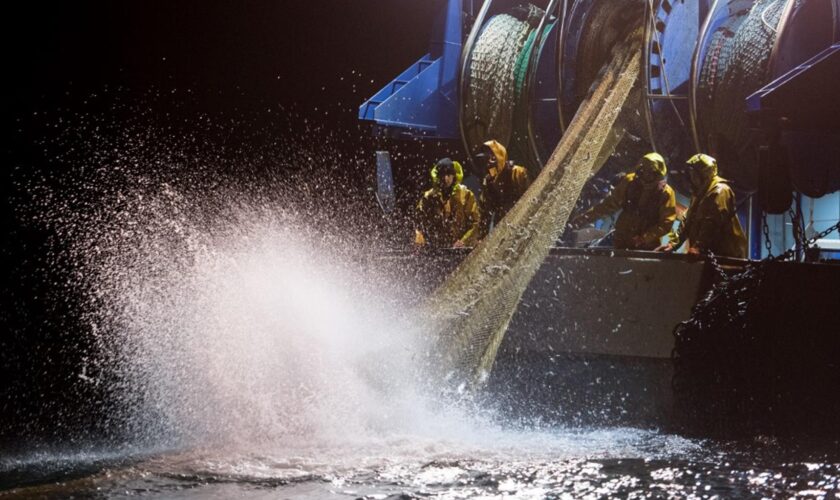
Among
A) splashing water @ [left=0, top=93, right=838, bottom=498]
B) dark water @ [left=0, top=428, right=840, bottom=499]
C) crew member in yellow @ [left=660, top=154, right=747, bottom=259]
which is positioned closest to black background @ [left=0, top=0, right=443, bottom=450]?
splashing water @ [left=0, top=93, right=838, bottom=498]

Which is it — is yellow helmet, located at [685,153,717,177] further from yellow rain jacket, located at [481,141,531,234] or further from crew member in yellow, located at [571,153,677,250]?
yellow rain jacket, located at [481,141,531,234]

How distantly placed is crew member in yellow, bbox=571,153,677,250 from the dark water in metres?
2.73

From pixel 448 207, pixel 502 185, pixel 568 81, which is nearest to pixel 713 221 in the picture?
pixel 502 185

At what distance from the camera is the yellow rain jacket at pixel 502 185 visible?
29.0 ft

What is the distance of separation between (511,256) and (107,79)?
4135mm

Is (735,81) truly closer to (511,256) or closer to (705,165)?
(705,165)

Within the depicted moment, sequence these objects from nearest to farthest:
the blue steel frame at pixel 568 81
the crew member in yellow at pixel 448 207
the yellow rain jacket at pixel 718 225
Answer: the yellow rain jacket at pixel 718 225, the blue steel frame at pixel 568 81, the crew member in yellow at pixel 448 207

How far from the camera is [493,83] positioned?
10328 mm

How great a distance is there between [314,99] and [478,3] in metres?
3.57

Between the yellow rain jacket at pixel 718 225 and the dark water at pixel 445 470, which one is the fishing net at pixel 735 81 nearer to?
the yellow rain jacket at pixel 718 225

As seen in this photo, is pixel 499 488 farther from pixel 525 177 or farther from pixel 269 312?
pixel 525 177

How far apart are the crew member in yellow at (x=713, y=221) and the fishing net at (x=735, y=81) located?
38.8 inches

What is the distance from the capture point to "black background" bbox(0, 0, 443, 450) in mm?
7062

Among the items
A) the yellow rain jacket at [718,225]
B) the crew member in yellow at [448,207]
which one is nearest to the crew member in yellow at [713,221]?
the yellow rain jacket at [718,225]
